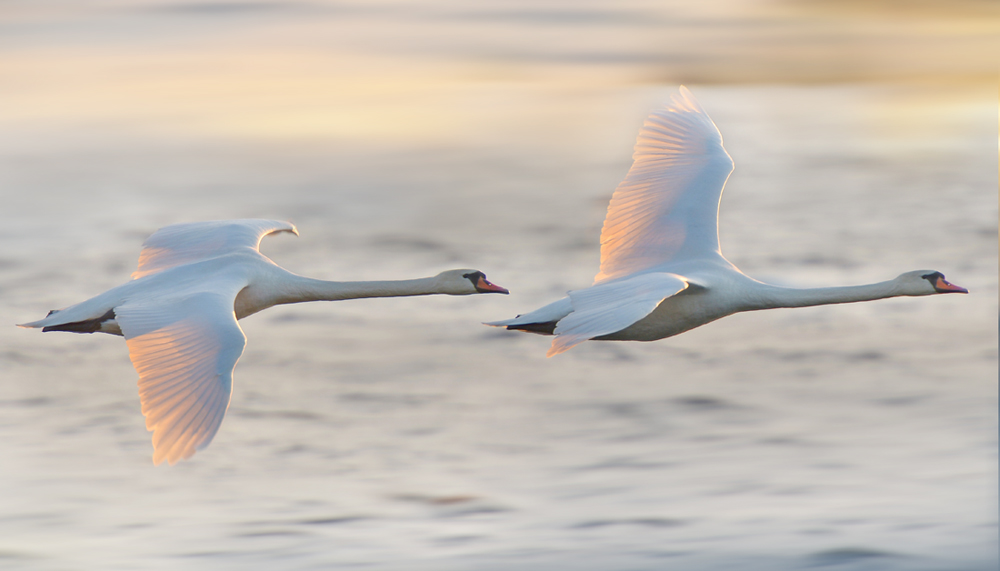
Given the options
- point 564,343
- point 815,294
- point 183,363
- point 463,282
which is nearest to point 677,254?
point 815,294

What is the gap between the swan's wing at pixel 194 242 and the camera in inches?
627

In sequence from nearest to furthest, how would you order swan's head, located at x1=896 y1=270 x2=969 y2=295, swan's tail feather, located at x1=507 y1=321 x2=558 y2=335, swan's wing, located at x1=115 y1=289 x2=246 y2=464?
swan's wing, located at x1=115 y1=289 x2=246 y2=464 → swan's tail feather, located at x1=507 y1=321 x2=558 y2=335 → swan's head, located at x1=896 y1=270 x2=969 y2=295

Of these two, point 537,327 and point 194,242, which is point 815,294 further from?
point 194,242

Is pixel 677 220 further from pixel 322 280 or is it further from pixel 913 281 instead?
pixel 322 280

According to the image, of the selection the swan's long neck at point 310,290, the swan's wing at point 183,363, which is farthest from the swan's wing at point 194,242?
the swan's wing at point 183,363

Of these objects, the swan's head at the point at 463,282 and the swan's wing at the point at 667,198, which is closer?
the swan's head at the point at 463,282

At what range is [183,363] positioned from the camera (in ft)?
41.9

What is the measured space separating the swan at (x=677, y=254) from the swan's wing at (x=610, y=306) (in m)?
0.03

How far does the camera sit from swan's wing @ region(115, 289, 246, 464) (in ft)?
39.7

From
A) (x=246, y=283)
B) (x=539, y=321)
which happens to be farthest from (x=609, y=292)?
(x=246, y=283)

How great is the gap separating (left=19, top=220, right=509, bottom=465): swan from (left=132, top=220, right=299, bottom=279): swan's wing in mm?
11

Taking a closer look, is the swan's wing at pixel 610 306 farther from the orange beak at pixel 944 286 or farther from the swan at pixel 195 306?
the orange beak at pixel 944 286

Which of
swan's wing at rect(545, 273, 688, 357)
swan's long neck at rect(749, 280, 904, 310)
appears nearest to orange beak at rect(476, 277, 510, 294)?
swan's wing at rect(545, 273, 688, 357)

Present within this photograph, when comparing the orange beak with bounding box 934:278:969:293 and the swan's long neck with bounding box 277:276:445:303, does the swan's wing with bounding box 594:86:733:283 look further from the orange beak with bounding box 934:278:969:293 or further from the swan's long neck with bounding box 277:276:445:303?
the orange beak with bounding box 934:278:969:293
